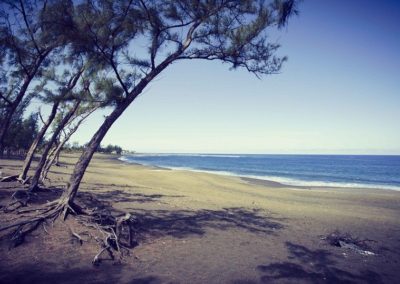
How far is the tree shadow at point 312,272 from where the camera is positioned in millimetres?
6477

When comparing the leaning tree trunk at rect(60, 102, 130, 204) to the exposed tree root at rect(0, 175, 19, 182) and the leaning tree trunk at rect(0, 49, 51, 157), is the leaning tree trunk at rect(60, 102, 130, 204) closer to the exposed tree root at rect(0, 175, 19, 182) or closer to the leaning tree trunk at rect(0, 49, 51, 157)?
the leaning tree trunk at rect(0, 49, 51, 157)

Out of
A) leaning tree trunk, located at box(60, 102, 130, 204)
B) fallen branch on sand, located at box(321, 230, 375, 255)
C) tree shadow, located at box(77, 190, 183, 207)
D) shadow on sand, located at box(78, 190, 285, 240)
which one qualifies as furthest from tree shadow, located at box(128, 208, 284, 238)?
leaning tree trunk, located at box(60, 102, 130, 204)

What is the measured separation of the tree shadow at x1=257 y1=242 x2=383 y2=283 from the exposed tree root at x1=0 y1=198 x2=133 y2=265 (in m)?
3.60

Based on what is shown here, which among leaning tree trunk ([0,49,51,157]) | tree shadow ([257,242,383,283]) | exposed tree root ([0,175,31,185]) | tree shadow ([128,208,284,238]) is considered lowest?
tree shadow ([257,242,383,283])

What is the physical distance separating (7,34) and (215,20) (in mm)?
7457

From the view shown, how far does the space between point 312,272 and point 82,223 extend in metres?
6.09

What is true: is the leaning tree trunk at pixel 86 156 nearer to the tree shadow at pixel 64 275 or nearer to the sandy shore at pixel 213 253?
the sandy shore at pixel 213 253

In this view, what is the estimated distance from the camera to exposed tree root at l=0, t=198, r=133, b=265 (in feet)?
22.0

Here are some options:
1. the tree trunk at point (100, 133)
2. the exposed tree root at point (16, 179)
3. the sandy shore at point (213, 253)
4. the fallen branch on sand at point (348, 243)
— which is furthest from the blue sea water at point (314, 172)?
the tree trunk at point (100, 133)

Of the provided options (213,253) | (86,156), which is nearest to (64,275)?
(86,156)

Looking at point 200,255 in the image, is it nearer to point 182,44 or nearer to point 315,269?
point 315,269

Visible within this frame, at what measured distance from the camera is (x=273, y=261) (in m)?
7.33

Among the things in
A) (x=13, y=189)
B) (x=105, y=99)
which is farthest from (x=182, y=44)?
(x=13, y=189)

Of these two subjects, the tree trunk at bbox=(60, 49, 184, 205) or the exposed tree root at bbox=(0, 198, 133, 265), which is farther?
the tree trunk at bbox=(60, 49, 184, 205)
